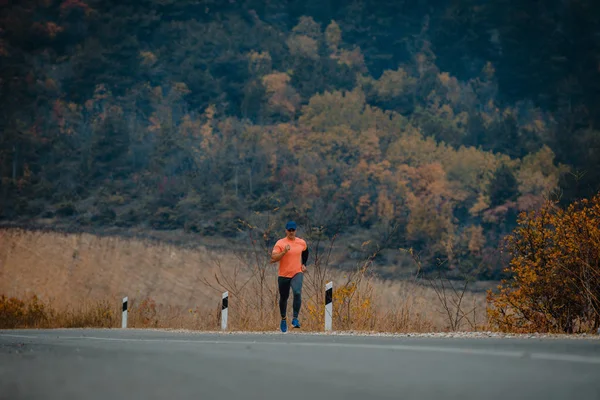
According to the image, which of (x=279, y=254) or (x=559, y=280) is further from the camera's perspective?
(x=279, y=254)

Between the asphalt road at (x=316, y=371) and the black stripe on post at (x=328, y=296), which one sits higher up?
the black stripe on post at (x=328, y=296)

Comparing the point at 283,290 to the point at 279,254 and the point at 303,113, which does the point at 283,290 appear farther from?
the point at 303,113

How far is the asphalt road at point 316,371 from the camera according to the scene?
781cm

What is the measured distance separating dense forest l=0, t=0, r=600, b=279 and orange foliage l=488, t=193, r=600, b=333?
45.9m

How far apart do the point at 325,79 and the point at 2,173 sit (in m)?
32.5

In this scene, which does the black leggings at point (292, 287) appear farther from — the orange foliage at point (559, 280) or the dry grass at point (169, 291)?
the orange foliage at point (559, 280)

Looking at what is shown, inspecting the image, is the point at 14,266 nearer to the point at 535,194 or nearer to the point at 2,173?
the point at 535,194

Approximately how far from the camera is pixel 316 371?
9555 mm

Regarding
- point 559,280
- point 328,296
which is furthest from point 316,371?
point 328,296

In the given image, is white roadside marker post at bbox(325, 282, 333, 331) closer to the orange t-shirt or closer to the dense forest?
the orange t-shirt

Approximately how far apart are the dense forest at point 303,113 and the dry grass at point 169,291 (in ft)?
73.2

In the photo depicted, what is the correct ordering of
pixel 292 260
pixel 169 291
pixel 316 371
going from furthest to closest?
pixel 169 291, pixel 292 260, pixel 316 371

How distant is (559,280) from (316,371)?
880cm

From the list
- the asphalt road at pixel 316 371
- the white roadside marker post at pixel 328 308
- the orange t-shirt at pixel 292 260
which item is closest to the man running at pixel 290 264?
the orange t-shirt at pixel 292 260
